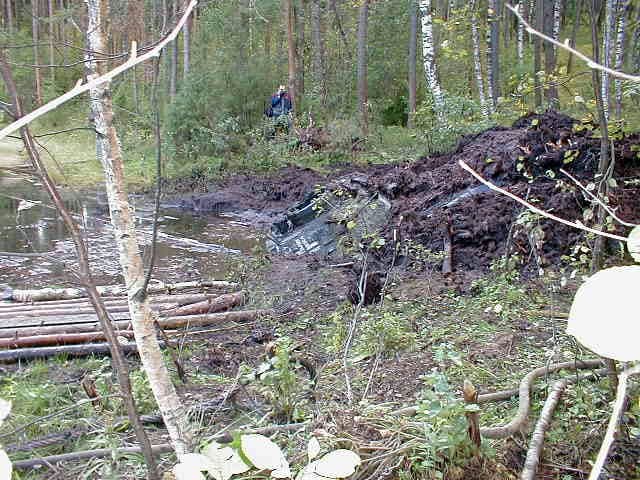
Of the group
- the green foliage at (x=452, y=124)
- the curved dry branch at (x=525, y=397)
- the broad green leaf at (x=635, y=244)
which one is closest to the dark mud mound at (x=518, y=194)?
the curved dry branch at (x=525, y=397)

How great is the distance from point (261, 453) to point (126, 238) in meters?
1.57

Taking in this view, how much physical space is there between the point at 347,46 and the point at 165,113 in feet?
23.7

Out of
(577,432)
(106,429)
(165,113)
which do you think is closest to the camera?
(577,432)

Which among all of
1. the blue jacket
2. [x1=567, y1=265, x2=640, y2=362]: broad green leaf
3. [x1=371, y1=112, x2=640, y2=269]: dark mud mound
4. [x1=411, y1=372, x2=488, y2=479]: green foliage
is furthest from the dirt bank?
the blue jacket

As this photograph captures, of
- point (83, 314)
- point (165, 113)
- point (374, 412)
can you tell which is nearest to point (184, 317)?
point (83, 314)

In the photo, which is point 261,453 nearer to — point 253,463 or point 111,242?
point 253,463

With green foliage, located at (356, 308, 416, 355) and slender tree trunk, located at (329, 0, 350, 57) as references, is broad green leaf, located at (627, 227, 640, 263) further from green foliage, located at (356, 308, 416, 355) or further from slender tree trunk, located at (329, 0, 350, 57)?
slender tree trunk, located at (329, 0, 350, 57)

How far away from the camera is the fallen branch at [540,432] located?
8.51ft

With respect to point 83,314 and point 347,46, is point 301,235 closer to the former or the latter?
point 83,314

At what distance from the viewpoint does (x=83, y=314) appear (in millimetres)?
6645

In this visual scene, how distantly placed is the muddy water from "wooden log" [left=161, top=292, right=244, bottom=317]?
1.17 m

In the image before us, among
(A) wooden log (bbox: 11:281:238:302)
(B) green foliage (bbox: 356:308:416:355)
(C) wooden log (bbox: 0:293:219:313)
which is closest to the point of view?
(B) green foliage (bbox: 356:308:416:355)

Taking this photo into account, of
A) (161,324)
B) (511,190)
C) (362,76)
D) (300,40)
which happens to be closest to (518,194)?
(511,190)

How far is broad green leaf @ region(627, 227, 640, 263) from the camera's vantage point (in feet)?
1.63
